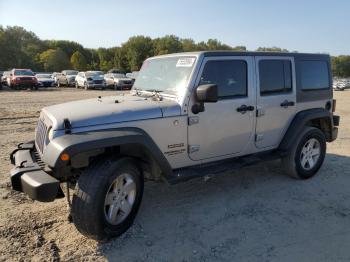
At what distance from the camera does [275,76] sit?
206 inches

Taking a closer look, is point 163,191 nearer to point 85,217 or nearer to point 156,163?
point 156,163

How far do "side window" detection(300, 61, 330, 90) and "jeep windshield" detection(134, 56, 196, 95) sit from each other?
2162mm

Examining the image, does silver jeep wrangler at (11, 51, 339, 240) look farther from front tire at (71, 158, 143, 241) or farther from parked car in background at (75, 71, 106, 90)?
parked car in background at (75, 71, 106, 90)

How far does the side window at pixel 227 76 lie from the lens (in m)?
4.45

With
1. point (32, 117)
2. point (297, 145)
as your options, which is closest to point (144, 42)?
point (32, 117)

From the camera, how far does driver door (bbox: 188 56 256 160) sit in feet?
14.4

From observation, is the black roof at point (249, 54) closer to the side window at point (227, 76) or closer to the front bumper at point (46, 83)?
the side window at point (227, 76)

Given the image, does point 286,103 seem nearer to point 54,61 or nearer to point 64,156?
point 64,156

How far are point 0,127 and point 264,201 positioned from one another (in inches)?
318

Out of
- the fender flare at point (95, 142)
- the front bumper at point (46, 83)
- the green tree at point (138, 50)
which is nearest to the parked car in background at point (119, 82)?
the front bumper at point (46, 83)

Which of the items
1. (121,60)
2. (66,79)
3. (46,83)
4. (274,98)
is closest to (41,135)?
(274,98)

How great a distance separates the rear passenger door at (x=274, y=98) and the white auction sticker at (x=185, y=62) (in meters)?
1.06

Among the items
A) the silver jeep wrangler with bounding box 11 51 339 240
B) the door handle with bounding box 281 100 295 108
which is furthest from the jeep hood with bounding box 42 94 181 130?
the door handle with bounding box 281 100 295 108

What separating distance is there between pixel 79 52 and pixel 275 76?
82.1 meters
